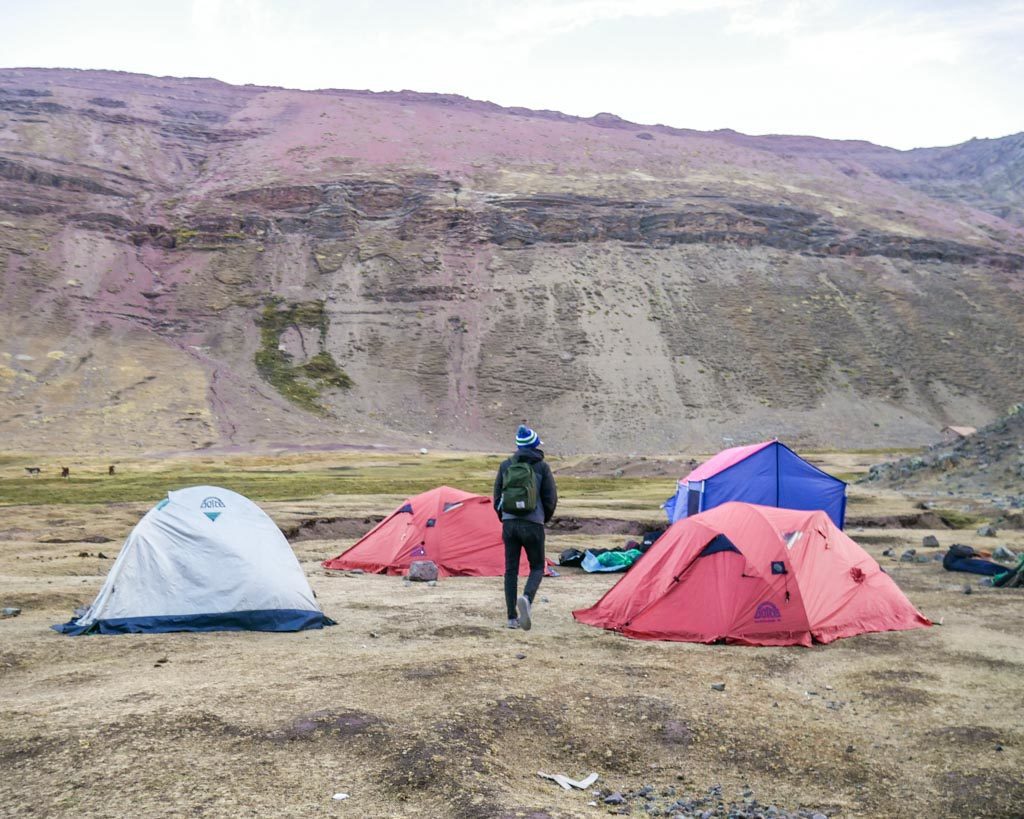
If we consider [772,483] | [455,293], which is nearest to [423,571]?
[772,483]

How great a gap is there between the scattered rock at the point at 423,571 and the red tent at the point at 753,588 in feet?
13.9

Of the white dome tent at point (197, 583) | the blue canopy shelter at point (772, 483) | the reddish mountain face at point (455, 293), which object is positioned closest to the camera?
the white dome tent at point (197, 583)

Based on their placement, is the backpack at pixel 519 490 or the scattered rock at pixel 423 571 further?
the scattered rock at pixel 423 571

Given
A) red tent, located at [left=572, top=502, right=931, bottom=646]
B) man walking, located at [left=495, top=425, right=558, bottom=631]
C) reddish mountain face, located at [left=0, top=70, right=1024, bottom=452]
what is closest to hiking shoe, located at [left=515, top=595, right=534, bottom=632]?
man walking, located at [left=495, top=425, right=558, bottom=631]

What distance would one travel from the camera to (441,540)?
1608 cm

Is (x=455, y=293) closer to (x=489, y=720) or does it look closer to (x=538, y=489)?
(x=538, y=489)

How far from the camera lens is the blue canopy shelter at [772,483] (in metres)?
19.6

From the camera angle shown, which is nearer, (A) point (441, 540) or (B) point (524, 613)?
(B) point (524, 613)

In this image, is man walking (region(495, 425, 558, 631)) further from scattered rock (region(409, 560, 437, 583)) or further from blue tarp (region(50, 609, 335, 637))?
scattered rock (region(409, 560, 437, 583))

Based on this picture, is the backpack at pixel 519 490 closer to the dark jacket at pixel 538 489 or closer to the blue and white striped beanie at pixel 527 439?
the dark jacket at pixel 538 489

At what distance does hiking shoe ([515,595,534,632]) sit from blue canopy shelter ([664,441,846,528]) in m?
9.88

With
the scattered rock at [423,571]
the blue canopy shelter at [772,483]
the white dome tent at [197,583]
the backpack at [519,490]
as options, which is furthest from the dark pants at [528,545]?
the blue canopy shelter at [772,483]

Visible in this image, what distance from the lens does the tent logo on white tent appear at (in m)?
10.9

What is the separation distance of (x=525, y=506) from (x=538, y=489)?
287 mm
